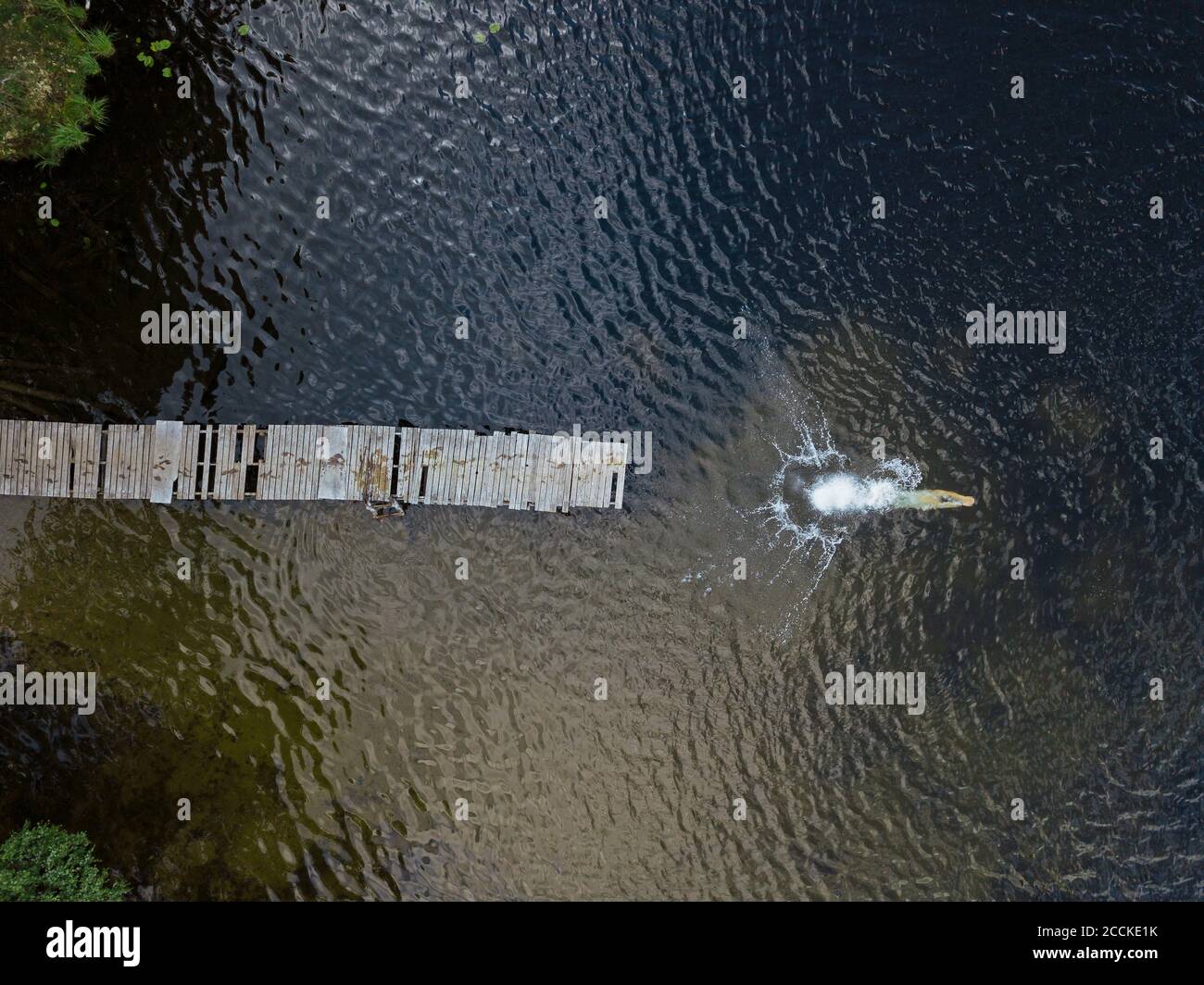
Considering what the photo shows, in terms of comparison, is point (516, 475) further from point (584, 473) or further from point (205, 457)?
point (205, 457)

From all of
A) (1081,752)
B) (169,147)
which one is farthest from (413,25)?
(1081,752)

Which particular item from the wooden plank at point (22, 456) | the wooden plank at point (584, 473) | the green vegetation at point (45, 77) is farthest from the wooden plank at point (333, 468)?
the green vegetation at point (45, 77)

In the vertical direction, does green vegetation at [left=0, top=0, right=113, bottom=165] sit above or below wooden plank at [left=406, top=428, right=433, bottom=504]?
above

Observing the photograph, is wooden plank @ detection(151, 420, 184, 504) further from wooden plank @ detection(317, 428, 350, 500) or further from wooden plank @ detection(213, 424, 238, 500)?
wooden plank @ detection(317, 428, 350, 500)

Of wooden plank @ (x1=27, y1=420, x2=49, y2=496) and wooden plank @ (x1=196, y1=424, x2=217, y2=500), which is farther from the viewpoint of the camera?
wooden plank @ (x1=196, y1=424, x2=217, y2=500)

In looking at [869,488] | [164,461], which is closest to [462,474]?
[164,461]

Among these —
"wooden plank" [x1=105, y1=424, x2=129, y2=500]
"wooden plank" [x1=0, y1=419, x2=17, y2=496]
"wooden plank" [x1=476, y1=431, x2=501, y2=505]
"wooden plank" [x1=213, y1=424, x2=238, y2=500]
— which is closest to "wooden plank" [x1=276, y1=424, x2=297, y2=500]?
"wooden plank" [x1=213, y1=424, x2=238, y2=500]
